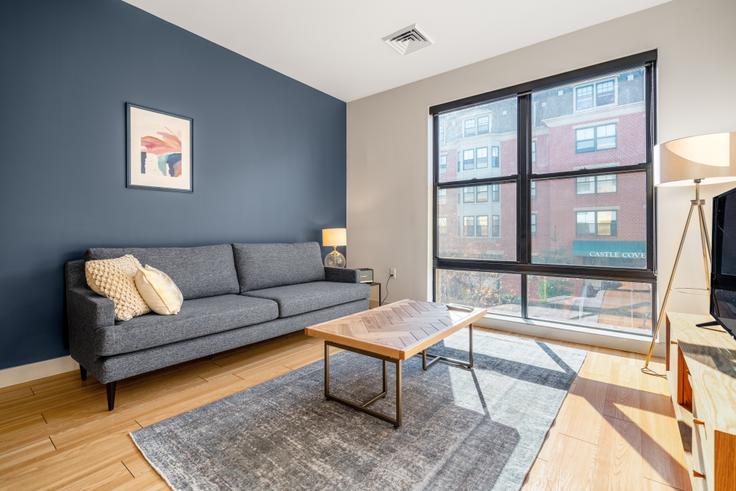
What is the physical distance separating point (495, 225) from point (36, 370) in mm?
3876

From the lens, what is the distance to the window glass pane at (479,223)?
3.56m

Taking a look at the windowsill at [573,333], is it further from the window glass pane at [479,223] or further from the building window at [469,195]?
the building window at [469,195]

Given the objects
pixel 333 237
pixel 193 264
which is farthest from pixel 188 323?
pixel 333 237

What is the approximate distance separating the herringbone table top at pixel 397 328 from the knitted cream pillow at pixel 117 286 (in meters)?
1.08

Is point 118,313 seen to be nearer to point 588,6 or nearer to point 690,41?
point 588,6

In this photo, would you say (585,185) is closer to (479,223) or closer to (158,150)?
(479,223)

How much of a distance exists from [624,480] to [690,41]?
3.00 meters

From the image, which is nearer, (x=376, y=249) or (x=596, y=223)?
(x=596, y=223)

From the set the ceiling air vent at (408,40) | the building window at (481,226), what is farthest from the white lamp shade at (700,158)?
the ceiling air vent at (408,40)

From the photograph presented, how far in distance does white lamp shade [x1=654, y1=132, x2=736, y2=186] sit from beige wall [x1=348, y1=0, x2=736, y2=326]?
689 mm

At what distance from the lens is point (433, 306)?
258 centimetres

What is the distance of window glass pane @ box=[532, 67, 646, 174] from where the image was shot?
2.89 metres

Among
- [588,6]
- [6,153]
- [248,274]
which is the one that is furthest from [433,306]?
[6,153]

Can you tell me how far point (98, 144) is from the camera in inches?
102
